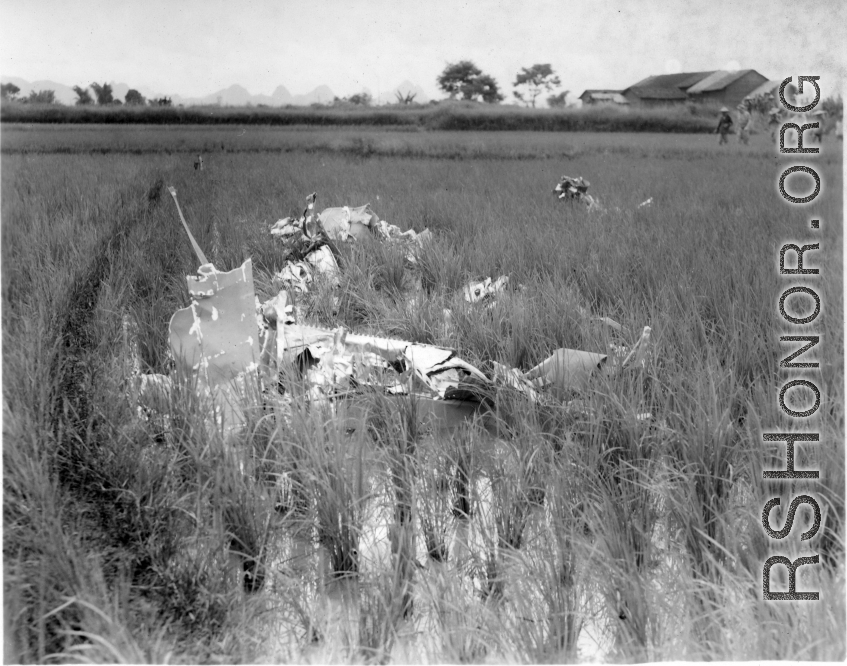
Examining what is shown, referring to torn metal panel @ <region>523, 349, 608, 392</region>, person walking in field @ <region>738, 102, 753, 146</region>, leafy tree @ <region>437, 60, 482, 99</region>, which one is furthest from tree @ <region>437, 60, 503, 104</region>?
torn metal panel @ <region>523, 349, 608, 392</region>

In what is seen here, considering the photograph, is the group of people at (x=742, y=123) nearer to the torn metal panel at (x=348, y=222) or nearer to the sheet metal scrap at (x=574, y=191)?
the sheet metal scrap at (x=574, y=191)

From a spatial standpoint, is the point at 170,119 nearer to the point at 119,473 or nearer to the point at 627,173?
the point at 627,173

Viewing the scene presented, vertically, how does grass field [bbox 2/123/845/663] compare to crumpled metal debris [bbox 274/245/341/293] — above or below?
below

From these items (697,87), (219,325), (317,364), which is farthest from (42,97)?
(697,87)

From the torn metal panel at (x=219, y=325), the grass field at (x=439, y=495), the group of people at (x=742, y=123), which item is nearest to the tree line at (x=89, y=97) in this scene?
the grass field at (x=439, y=495)

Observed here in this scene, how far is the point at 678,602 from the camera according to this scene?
1304 mm

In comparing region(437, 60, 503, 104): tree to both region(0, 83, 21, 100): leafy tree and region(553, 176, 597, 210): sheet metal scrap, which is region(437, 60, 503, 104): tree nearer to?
region(553, 176, 597, 210): sheet metal scrap

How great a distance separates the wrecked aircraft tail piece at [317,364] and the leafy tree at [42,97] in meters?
2.46

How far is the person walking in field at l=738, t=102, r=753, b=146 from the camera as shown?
5.73 metres

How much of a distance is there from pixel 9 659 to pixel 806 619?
132cm

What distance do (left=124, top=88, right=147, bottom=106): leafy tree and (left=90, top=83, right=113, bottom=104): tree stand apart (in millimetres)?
127

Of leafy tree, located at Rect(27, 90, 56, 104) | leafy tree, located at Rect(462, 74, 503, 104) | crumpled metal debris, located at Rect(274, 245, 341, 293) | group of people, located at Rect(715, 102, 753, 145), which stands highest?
leafy tree, located at Rect(462, 74, 503, 104)

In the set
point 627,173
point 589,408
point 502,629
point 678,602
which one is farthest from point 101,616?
point 627,173

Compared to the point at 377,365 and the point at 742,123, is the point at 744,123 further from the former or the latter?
the point at 377,365
